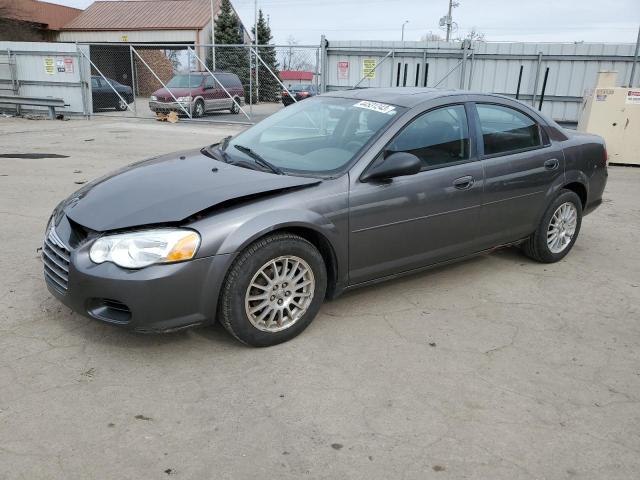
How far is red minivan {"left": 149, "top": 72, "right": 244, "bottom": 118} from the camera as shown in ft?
62.6

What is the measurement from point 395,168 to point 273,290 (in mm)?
1105

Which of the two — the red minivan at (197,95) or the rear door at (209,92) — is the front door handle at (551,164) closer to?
the red minivan at (197,95)

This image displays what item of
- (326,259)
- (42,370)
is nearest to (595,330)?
(326,259)

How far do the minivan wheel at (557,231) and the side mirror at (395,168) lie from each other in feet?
5.98

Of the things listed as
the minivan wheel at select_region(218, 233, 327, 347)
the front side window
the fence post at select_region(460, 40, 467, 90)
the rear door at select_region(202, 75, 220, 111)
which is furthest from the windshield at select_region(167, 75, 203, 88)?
the minivan wheel at select_region(218, 233, 327, 347)

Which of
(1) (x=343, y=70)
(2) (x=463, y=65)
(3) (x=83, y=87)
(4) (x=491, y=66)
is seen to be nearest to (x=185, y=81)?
(3) (x=83, y=87)

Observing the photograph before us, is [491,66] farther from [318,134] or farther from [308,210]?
[308,210]

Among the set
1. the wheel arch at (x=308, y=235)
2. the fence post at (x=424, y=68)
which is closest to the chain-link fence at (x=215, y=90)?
the fence post at (x=424, y=68)

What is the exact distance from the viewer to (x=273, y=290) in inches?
130

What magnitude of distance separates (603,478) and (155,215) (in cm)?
255

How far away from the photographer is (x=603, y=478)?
94.2 inches

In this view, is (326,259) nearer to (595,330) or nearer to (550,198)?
(595,330)

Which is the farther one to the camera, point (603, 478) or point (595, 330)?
point (595, 330)

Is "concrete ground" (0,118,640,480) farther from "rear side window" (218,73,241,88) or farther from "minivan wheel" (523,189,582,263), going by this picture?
"rear side window" (218,73,241,88)
